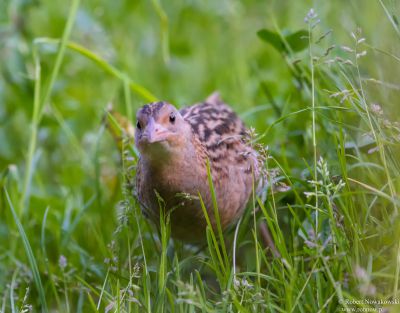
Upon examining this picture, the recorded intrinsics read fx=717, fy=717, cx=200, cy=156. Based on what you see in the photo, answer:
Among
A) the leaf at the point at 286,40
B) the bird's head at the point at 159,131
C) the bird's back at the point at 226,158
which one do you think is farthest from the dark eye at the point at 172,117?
the leaf at the point at 286,40

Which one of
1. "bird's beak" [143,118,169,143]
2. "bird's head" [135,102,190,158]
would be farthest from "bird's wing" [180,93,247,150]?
"bird's beak" [143,118,169,143]

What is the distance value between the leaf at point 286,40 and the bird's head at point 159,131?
858 mm

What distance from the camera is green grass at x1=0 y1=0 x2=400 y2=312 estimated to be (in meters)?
2.50

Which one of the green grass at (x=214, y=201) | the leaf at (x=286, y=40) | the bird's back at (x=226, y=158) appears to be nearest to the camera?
the green grass at (x=214, y=201)

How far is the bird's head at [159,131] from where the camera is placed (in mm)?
2740

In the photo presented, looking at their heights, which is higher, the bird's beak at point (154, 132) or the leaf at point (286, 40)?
the leaf at point (286, 40)

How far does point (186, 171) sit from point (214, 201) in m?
0.24

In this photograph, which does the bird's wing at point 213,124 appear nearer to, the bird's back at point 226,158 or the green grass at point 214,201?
the bird's back at point 226,158

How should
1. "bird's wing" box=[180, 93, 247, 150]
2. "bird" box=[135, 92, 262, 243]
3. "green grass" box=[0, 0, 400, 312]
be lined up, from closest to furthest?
"green grass" box=[0, 0, 400, 312] → "bird" box=[135, 92, 262, 243] → "bird's wing" box=[180, 93, 247, 150]

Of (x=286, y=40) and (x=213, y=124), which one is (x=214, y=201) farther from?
(x=286, y=40)

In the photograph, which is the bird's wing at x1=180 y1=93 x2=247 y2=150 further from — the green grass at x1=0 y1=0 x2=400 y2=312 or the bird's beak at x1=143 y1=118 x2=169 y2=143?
the bird's beak at x1=143 y1=118 x2=169 y2=143

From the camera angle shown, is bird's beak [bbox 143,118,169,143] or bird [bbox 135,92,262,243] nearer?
bird's beak [bbox 143,118,169,143]

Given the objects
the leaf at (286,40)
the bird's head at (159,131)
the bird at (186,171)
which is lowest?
the bird at (186,171)

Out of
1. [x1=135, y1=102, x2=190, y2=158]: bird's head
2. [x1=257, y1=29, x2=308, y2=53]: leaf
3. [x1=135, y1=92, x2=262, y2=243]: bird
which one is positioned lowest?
[x1=135, y1=92, x2=262, y2=243]: bird
